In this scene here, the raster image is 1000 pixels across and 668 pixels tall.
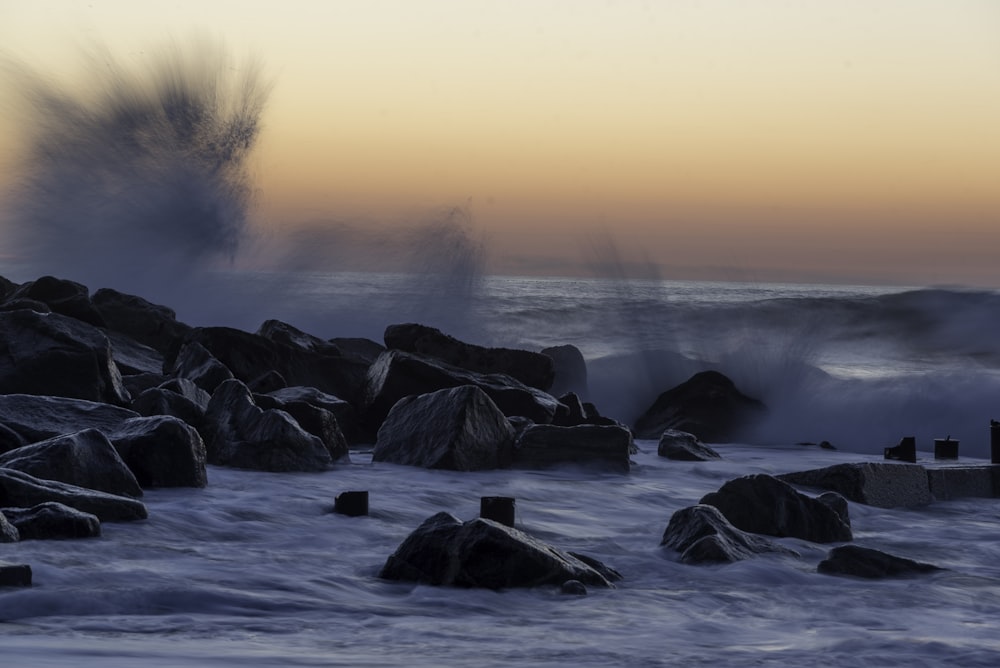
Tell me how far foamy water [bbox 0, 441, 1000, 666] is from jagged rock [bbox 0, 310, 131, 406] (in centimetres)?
263

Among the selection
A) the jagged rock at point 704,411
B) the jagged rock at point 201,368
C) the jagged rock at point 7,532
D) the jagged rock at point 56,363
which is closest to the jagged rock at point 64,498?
the jagged rock at point 7,532

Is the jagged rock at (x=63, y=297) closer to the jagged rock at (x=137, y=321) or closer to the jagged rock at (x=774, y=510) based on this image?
the jagged rock at (x=137, y=321)

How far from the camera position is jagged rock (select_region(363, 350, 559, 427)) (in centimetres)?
1117

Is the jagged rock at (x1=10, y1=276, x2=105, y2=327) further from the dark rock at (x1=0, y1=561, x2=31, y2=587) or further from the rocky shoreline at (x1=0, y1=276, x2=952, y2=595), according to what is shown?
the dark rock at (x1=0, y1=561, x2=31, y2=587)

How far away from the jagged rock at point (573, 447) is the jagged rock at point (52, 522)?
4236 millimetres

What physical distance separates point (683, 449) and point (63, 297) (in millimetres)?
6921

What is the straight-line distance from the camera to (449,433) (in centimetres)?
910

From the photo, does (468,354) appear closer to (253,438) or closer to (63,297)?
(63,297)

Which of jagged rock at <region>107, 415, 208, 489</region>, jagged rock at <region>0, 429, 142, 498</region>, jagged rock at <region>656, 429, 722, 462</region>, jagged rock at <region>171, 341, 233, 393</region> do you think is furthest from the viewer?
jagged rock at <region>656, 429, 722, 462</region>

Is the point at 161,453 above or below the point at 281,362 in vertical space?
below

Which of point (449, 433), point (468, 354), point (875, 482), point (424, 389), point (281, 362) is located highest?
point (468, 354)

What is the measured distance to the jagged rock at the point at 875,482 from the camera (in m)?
8.73

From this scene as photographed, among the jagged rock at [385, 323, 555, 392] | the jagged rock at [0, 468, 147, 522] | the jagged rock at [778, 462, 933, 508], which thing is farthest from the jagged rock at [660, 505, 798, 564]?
the jagged rock at [385, 323, 555, 392]

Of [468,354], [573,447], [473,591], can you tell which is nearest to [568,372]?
[468,354]
